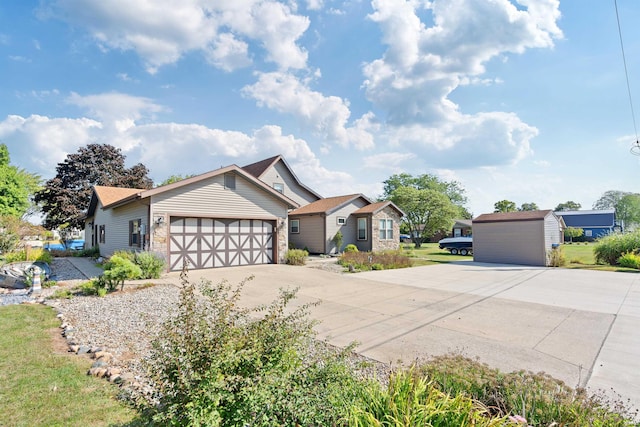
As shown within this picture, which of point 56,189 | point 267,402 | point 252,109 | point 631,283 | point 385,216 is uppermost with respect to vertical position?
point 252,109

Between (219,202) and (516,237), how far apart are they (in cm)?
1661

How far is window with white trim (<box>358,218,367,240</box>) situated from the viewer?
2234cm

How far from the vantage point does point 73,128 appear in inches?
721

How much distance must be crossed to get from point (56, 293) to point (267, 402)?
9.25 metres

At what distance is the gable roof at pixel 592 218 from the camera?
47.5 meters

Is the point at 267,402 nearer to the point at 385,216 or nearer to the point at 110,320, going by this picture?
the point at 110,320

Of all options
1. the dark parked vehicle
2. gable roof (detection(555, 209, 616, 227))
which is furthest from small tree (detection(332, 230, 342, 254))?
gable roof (detection(555, 209, 616, 227))

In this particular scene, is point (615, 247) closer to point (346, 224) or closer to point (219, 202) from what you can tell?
point (346, 224)

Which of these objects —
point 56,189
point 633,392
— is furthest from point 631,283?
point 56,189

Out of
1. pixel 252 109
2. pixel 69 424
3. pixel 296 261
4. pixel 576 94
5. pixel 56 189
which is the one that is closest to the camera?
pixel 69 424

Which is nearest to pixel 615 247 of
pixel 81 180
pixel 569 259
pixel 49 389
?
pixel 569 259

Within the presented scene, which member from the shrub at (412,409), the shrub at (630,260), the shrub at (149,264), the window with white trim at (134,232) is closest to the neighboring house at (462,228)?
the shrub at (630,260)

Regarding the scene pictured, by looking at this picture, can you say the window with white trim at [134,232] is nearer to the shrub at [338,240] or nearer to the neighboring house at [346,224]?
the neighboring house at [346,224]

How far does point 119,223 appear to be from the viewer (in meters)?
16.2
